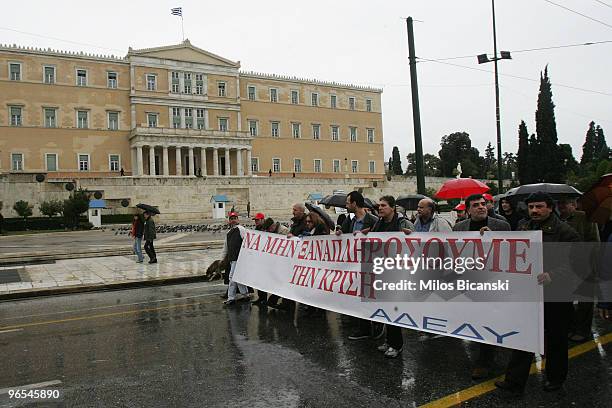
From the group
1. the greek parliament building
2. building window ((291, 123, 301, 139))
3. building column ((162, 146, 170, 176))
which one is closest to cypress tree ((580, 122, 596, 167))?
the greek parliament building

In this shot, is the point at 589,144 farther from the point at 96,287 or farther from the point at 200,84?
the point at 96,287

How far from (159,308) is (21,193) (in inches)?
1510

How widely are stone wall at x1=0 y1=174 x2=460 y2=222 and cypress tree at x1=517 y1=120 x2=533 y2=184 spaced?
50.8 ft

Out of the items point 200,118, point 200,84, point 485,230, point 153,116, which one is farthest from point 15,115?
point 485,230

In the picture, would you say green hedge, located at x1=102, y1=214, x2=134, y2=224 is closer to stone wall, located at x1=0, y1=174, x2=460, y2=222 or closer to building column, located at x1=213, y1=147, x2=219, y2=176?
stone wall, located at x1=0, y1=174, x2=460, y2=222

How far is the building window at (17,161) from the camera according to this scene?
52875 mm

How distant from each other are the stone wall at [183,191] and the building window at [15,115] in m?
13.8

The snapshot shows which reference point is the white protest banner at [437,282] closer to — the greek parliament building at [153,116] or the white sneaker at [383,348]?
the white sneaker at [383,348]

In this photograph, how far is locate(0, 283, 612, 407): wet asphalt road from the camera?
14.3ft

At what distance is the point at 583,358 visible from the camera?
17.1ft

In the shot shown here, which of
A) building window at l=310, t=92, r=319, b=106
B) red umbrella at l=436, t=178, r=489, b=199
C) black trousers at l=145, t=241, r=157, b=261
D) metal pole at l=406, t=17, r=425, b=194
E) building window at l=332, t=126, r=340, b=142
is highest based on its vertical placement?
building window at l=310, t=92, r=319, b=106

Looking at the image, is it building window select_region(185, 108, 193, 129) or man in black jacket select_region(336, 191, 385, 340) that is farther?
building window select_region(185, 108, 193, 129)

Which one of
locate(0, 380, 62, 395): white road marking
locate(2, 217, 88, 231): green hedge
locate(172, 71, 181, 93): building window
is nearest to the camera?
locate(0, 380, 62, 395): white road marking

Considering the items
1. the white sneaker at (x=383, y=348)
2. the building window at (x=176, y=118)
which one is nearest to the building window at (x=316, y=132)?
the building window at (x=176, y=118)
